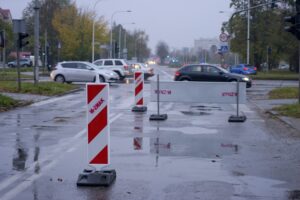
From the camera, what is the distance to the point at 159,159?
33.2ft

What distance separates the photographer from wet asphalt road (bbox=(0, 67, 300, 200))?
25.4 feet

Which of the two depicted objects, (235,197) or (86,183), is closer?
(235,197)

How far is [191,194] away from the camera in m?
7.56

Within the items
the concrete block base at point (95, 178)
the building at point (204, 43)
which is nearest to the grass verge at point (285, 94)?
the concrete block base at point (95, 178)

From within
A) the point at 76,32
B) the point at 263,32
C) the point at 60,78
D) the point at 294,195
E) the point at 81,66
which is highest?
the point at 263,32

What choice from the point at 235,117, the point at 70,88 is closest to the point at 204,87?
the point at 235,117

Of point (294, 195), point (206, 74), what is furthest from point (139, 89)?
point (206, 74)

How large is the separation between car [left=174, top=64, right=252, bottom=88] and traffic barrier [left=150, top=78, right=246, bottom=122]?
16.8 metres

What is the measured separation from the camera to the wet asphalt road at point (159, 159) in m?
7.75

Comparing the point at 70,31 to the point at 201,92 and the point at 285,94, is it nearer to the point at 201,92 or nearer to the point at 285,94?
the point at 285,94

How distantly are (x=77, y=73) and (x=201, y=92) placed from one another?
21.7m

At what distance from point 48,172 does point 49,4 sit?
229ft

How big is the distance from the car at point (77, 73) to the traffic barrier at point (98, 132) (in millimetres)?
28801

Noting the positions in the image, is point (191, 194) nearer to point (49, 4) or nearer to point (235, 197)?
point (235, 197)
